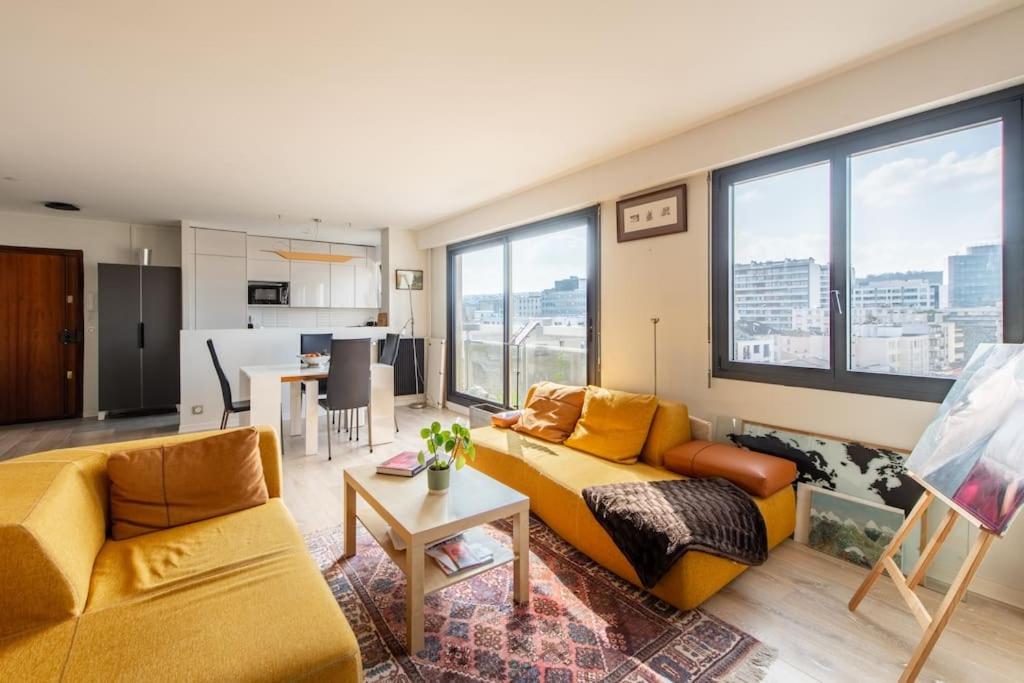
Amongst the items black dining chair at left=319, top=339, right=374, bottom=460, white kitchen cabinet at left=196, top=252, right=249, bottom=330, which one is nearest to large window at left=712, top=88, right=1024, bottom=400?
black dining chair at left=319, top=339, right=374, bottom=460

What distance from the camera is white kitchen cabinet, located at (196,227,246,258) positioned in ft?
19.6

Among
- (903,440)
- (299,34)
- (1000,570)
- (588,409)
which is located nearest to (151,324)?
(299,34)

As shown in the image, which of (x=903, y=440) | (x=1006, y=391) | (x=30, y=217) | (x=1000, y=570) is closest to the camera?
(x=1006, y=391)

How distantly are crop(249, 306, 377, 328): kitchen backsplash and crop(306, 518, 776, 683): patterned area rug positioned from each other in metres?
5.63

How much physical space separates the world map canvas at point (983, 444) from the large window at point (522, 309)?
7.80ft

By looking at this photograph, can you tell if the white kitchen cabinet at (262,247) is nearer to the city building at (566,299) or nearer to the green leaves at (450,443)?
the city building at (566,299)

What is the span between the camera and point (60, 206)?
5070 millimetres

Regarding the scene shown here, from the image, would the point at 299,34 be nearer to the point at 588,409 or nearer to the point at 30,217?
the point at 588,409

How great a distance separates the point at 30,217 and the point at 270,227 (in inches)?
102

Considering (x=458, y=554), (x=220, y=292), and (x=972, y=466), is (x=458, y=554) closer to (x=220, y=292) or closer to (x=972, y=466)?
(x=972, y=466)

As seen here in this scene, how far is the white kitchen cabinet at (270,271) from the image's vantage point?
21.6 ft

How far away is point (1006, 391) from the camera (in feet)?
5.29

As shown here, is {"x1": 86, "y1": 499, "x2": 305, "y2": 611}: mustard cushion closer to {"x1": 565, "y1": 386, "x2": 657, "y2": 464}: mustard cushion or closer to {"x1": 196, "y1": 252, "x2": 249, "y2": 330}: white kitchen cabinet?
{"x1": 565, "y1": 386, "x2": 657, "y2": 464}: mustard cushion

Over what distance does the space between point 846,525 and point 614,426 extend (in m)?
1.31
